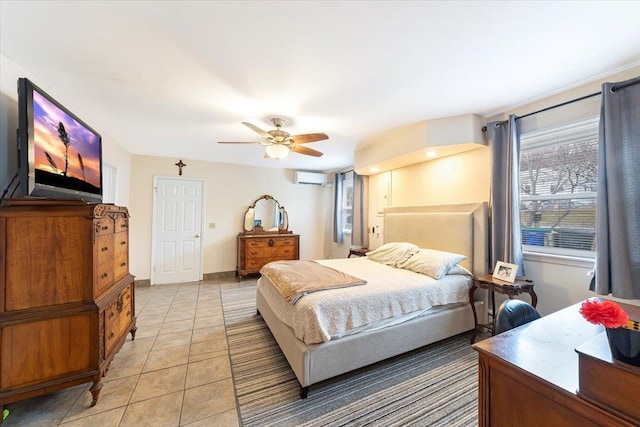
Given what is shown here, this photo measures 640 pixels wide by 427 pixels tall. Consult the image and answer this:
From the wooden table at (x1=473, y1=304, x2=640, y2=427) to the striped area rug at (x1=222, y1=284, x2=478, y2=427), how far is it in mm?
888

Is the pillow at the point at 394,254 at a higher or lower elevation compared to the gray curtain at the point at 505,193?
lower

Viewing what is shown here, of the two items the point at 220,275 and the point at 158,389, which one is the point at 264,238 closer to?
the point at 220,275

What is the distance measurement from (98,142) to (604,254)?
458 centimetres

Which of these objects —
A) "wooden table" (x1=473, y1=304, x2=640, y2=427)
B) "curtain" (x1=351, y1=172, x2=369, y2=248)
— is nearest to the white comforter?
"wooden table" (x1=473, y1=304, x2=640, y2=427)

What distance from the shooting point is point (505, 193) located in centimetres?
260

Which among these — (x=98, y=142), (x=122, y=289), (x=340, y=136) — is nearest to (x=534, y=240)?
(x=340, y=136)

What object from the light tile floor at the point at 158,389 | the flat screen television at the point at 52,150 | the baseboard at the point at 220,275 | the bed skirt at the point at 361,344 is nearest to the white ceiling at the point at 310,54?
the flat screen television at the point at 52,150

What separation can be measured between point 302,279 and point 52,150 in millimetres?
2159

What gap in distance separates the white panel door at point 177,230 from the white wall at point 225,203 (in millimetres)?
130

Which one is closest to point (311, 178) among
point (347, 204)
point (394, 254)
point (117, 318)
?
point (347, 204)

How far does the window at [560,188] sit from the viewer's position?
2.17 m

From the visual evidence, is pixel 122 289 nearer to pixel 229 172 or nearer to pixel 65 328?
pixel 65 328

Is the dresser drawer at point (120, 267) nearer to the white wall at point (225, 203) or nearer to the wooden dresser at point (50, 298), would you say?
the wooden dresser at point (50, 298)

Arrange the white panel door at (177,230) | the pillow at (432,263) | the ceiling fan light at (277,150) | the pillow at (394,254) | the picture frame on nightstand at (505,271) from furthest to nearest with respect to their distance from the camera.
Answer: the white panel door at (177,230) < the pillow at (394,254) < the ceiling fan light at (277,150) < the pillow at (432,263) < the picture frame on nightstand at (505,271)
